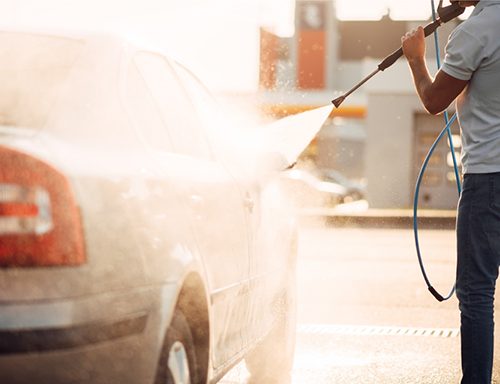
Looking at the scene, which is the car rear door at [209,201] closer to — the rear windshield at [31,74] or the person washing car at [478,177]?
the rear windshield at [31,74]

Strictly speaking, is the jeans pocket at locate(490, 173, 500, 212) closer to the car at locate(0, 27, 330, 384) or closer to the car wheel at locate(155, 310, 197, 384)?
Result: the car at locate(0, 27, 330, 384)

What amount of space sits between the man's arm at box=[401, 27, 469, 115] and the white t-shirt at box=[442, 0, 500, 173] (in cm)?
5

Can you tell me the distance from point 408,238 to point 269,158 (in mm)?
12585

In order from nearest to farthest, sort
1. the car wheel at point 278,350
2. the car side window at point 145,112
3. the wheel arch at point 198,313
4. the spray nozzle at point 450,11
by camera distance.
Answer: the wheel arch at point 198,313 < the car side window at point 145,112 < the spray nozzle at point 450,11 < the car wheel at point 278,350

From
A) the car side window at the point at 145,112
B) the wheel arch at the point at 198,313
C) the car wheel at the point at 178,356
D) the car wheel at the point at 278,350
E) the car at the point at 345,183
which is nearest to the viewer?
the car wheel at the point at 178,356

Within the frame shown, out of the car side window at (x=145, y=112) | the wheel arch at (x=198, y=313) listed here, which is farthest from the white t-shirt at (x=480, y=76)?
the wheel arch at (x=198, y=313)

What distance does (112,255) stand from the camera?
2.42 m

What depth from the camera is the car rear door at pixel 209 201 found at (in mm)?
3141

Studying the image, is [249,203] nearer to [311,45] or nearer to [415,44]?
[415,44]

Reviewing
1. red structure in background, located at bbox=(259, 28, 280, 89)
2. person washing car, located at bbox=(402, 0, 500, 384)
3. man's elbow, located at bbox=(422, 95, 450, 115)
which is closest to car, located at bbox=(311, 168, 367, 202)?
red structure in background, located at bbox=(259, 28, 280, 89)

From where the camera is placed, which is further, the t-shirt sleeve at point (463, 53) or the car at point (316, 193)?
the car at point (316, 193)

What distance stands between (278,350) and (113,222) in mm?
2594

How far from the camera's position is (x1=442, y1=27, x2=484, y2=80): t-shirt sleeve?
12.1 feet

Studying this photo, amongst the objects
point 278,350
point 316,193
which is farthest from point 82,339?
point 316,193
